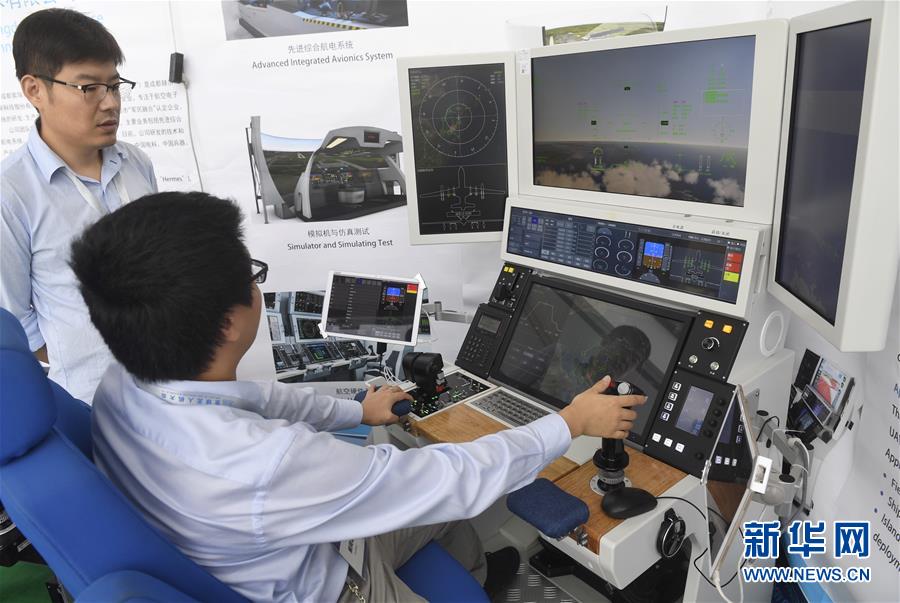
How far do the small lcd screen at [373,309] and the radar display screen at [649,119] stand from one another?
57cm

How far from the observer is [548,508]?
124 cm

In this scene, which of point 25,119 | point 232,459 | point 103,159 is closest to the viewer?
point 232,459

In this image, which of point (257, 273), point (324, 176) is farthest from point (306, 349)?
point (257, 273)

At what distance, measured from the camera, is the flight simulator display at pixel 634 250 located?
147 cm

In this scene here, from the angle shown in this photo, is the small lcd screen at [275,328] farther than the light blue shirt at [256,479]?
Yes

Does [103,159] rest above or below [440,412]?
above

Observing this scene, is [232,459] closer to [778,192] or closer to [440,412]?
[440,412]

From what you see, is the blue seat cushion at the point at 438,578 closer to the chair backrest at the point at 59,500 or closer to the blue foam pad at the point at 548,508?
the blue foam pad at the point at 548,508

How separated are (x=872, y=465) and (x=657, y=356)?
0.54 m

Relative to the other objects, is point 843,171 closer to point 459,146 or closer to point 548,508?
point 548,508

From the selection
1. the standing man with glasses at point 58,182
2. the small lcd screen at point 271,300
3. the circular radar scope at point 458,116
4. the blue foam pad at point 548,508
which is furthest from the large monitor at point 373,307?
the small lcd screen at point 271,300

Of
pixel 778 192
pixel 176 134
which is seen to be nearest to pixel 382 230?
pixel 176 134

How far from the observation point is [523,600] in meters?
2.09

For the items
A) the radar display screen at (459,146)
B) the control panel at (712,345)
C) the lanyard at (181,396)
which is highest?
the radar display screen at (459,146)
